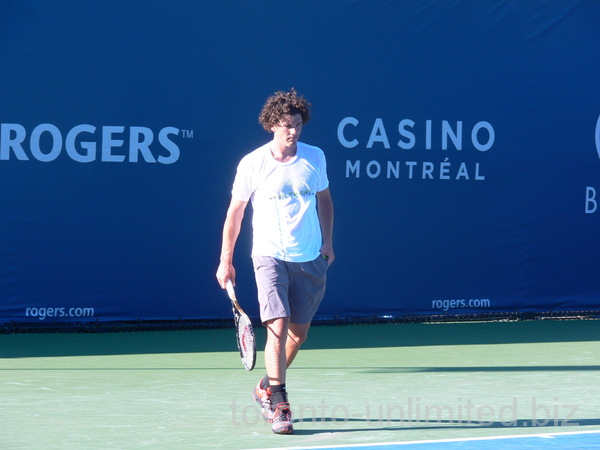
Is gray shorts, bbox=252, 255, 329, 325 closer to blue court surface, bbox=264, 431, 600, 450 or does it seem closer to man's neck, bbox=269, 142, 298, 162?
man's neck, bbox=269, 142, 298, 162

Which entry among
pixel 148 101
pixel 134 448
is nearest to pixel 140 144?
pixel 148 101

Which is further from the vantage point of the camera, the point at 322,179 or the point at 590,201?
the point at 590,201

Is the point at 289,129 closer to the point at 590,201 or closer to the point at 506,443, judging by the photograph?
the point at 506,443

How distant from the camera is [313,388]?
562cm

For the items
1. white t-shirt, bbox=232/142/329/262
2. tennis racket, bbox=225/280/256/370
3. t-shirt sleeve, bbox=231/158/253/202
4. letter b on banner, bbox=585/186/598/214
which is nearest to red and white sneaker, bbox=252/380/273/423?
tennis racket, bbox=225/280/256/370

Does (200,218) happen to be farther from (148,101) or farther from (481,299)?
(481,299)

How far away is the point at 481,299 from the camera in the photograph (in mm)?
9117

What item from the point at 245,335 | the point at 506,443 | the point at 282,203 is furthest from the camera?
the point at 245,335

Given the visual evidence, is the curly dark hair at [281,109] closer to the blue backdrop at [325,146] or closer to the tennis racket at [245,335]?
the tennis racket at [245,335]

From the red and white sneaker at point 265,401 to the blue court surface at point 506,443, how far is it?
455 millimetres

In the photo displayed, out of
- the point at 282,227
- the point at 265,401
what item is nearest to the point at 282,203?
the point at 282,227

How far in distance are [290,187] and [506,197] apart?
16.4 feet

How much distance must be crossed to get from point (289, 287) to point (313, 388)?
122 cm

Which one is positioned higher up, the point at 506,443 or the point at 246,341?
the point at 246,341
